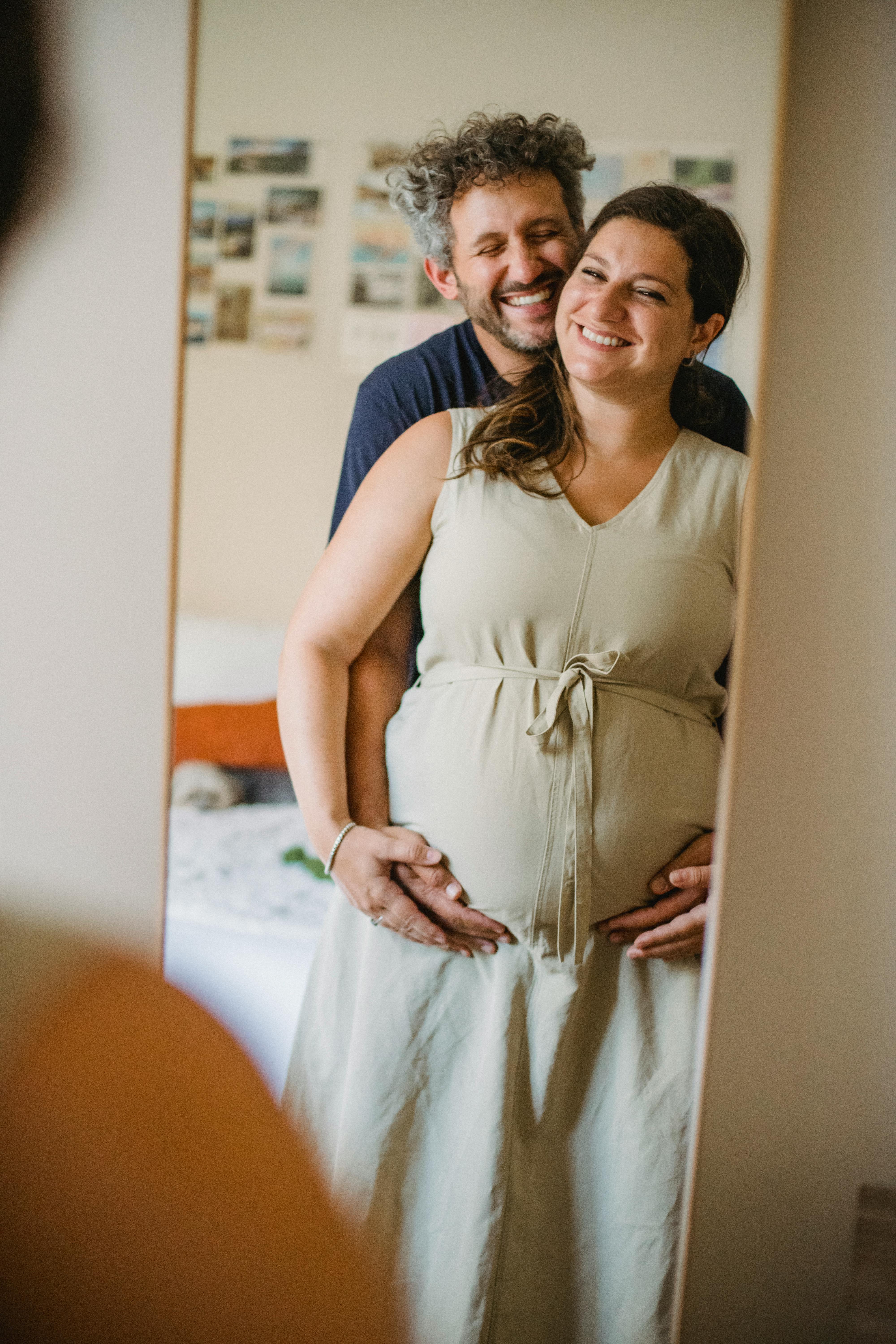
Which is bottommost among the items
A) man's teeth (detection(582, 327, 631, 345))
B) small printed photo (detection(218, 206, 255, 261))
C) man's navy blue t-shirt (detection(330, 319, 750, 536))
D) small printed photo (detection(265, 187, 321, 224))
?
man's navy blue t-shirt (detection(330, 319, 750, 536))

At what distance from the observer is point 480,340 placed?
0.74 metres

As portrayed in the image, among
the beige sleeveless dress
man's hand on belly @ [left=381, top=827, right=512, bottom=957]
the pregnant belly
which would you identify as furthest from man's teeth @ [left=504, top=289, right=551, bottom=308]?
man's hand on belly @ [left=381, top=827, right=512, bottom=957]

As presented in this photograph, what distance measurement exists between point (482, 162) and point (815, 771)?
560mm

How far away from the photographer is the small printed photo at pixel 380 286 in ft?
2.41

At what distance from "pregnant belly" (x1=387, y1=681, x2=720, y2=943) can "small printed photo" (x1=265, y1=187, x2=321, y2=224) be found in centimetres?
42

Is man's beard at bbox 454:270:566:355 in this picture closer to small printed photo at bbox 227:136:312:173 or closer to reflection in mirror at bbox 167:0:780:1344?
reflection in mirror at bbox 167:0:780:1344

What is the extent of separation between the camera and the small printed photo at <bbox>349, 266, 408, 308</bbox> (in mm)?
733

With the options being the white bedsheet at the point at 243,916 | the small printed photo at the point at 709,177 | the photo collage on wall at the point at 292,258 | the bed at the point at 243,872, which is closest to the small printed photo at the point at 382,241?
the photo collage on wall at the point at 292,258

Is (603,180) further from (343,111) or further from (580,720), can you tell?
(580,720)

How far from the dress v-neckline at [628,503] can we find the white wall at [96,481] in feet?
1.15

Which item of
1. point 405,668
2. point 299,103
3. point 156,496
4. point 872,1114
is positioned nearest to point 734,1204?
point 872,1114

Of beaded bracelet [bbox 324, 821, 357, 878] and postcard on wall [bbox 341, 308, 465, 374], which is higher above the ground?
postcard on wall [bbox 341, 308, 465, 374]

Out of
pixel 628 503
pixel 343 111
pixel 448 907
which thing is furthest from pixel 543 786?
pixel 343 111

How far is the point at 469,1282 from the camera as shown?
0.76 meters
